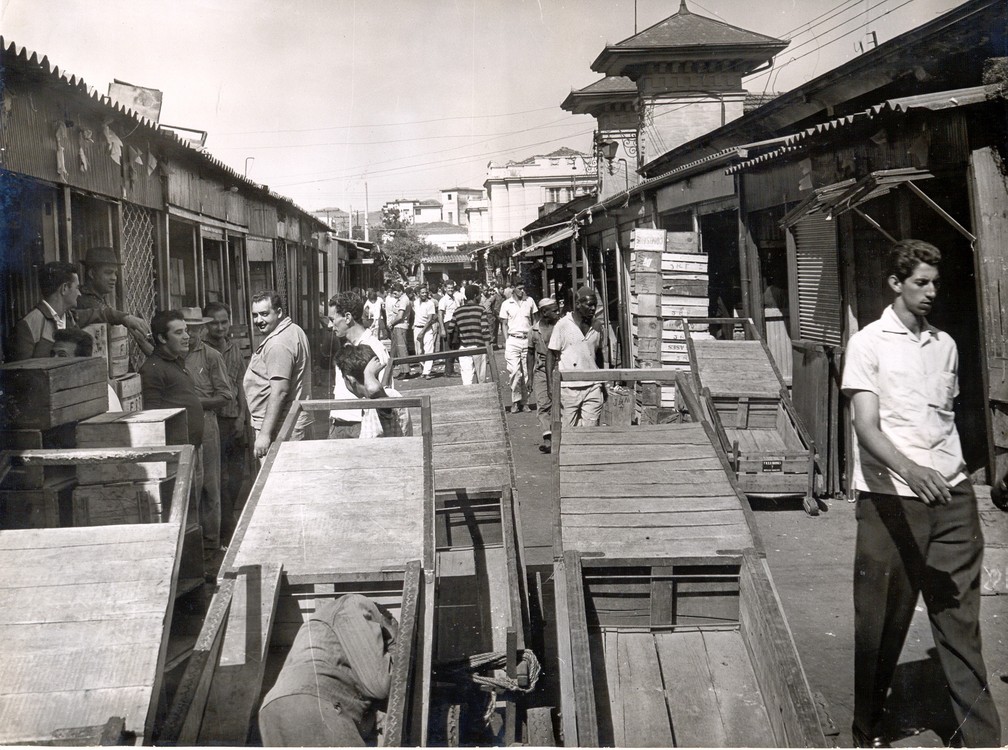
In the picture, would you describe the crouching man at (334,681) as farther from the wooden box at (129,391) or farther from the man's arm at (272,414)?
the wooden box at (129,391)

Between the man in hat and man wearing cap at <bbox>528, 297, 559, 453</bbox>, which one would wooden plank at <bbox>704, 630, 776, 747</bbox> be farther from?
man wearing cap at <bbox>528, 297, 559, 453</bbox>

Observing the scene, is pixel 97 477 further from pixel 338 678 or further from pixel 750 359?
pixel 750 359

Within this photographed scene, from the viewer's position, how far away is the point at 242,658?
331 cm

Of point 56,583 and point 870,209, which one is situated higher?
point 870,209

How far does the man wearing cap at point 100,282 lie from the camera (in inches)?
230

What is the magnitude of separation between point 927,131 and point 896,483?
10.7 feet

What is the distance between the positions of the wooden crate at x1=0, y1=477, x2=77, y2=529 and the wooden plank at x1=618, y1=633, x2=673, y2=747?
273 centimetres

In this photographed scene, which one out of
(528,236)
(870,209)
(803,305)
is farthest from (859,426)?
(528,236)

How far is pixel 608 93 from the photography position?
74.5 ft

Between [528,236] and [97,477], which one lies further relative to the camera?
[528,236]

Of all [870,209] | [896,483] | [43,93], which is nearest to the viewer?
[896,483]

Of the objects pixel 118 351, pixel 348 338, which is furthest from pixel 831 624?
pixel 118 351

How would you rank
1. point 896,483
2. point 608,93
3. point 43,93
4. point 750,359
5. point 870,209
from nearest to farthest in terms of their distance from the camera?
1. point 896,483
2. point 43,93
3. point 870,209
4. point 750,359
5. point 608,93

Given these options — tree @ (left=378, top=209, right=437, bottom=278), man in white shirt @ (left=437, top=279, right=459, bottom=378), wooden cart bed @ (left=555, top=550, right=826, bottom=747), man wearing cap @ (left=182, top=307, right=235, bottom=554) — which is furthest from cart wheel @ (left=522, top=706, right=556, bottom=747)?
tree @ (left=378, top=209, right=437, bottom=278)
